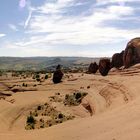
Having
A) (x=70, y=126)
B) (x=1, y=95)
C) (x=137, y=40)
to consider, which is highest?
(x=137, y=40)

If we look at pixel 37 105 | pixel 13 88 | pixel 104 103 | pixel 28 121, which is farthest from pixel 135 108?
pixel 13 88

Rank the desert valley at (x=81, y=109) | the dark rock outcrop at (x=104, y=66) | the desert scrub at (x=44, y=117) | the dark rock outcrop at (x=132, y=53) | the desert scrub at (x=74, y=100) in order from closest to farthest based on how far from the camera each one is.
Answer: the desert valley at (x=81, y=109) → the desert scrub at (x=44, y=117) → the desert scrub at (x=74, y=100) → the dark rock outcrop at (x=132, y=53) → the dark rock outcrop at (x=104, y=66)

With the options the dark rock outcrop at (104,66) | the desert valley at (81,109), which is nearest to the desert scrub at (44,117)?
the desert valley at (81,109)

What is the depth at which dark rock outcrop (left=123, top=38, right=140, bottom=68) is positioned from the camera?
6353 cm

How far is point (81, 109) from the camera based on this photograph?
136 feet

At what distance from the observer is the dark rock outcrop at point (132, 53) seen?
63.5m

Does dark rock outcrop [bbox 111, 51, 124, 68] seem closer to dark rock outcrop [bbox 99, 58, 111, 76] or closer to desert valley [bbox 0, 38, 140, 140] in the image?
desert valley [bbox 0, 38, 140, 140]

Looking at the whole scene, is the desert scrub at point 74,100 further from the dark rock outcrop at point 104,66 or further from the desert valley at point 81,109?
the dark rock outcrop at point 104,66

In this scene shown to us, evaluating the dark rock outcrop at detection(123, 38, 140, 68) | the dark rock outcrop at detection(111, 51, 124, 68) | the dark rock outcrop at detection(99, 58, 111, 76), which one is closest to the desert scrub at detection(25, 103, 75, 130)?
the dark rock outcrop at detection(123, 38, 140, 68)

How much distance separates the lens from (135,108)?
21.1 m

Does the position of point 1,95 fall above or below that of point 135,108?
below

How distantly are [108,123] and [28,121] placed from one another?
71.4 ft

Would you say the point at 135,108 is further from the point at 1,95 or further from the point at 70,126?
the point at 1,95

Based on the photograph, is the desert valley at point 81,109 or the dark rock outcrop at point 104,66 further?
the dark rock outcrop at point 104,66
